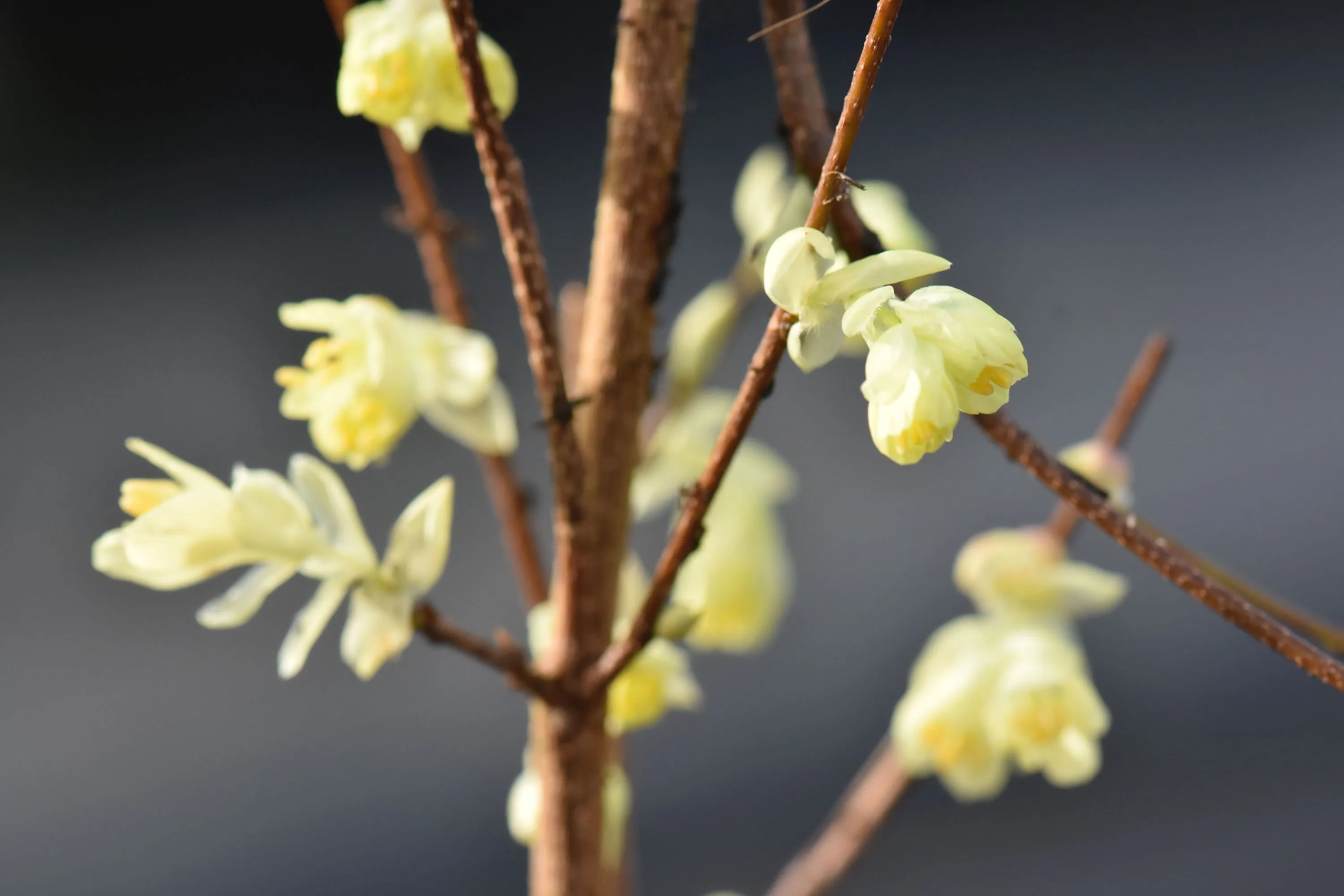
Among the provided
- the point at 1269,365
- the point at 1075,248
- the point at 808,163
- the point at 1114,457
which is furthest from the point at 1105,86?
the point at 808,163

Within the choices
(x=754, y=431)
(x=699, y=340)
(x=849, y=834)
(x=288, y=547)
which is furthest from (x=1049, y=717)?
(x=754, y=431)

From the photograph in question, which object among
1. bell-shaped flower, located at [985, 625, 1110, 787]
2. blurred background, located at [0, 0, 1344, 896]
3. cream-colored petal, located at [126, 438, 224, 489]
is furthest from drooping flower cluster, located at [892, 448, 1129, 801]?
blurred background, located at [0, 0, 1344, 896]

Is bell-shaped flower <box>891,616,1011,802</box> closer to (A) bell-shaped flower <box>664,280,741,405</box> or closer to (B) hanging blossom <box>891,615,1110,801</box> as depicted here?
(B) hanging blossom <box>891,615,1110,801</box>

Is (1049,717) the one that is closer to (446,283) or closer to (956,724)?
(956,724)

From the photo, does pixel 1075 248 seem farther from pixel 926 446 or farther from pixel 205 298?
pixel 926 446

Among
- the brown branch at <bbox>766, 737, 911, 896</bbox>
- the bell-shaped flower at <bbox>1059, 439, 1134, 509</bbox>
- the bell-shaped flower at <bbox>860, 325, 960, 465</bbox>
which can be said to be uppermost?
the bell-shaped flower at <bbox>1059, 439, 1134, 509</bbox>

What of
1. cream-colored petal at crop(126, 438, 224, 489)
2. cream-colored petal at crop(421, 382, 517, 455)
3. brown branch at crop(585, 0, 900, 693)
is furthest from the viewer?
cream-colored petal at crop(421, 382, 517, 455)
